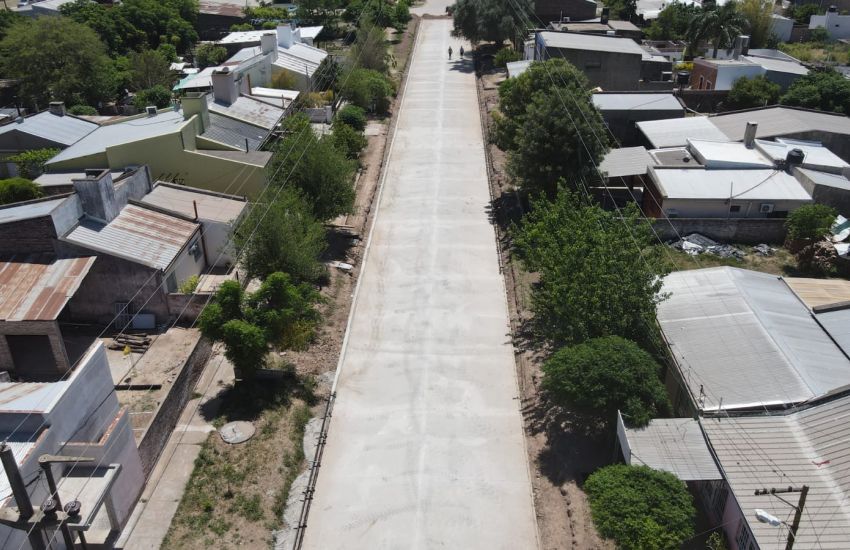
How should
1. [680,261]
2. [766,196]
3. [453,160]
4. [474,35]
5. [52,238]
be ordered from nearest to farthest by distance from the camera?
[52,238]
[680,261]
[766,196]
[453,160]
[474,35]

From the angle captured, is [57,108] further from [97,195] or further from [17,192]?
[97,195]

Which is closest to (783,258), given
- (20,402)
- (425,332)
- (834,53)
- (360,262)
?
(425,332)

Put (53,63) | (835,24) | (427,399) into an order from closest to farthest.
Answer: (427,399) < (53,63) < (835,24)

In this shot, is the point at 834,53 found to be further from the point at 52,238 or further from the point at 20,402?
the point at 20,402

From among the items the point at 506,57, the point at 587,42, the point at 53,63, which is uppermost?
the point at 587,42

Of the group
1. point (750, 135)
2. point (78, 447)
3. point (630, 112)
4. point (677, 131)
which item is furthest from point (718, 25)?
point (78, 447)

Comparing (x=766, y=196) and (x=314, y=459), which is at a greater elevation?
(x=766, y=196)
